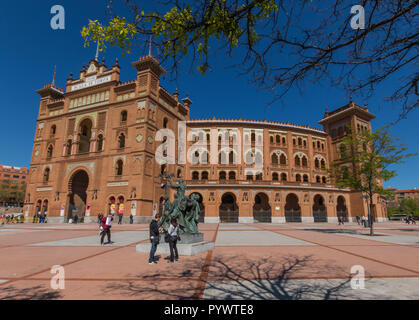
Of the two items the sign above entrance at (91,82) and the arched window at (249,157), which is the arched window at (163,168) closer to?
A: the arched window at (249,157)

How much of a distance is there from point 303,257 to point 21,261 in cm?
838

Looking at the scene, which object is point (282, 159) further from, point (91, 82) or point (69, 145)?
point (69, 145)

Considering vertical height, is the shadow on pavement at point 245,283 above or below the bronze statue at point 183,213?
below

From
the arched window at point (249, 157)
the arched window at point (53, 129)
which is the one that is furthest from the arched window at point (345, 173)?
the arched window at point (53, 129)

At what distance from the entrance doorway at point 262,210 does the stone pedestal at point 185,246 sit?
81.5 ft

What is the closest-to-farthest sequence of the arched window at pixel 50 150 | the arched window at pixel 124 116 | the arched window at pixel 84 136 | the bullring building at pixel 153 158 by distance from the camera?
1. the bullring building at pixel 153 158
2. the arched window at pixel 124 116
3. the arched window at pixel 84 136
4. the arched window at pixel 50 150

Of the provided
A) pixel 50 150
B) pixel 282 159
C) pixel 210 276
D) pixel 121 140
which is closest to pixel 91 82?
pixel 121 140

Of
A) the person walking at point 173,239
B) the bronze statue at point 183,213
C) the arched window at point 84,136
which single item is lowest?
the person walking at point 173,239

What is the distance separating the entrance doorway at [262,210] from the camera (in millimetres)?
32188

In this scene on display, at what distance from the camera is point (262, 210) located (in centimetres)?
3222

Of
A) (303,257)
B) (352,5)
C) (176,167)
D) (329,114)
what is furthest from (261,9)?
(329,114)

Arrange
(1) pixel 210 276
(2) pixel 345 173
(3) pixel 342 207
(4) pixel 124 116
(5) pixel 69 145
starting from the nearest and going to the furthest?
(1) pixel 210 276 → (2) pixel 345 173 → (4) pixel 124 116 → (5) pixel 69 145 → (3) pixel 342 207

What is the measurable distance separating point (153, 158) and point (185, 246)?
2305 centimetres

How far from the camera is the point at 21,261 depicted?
259 inches
